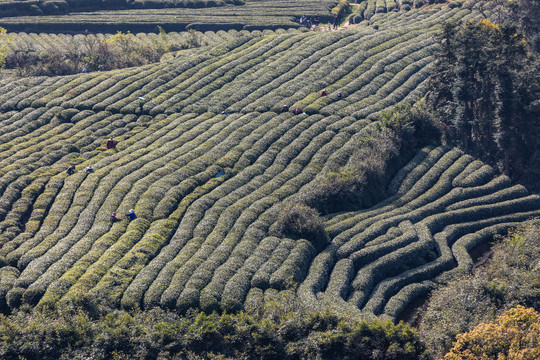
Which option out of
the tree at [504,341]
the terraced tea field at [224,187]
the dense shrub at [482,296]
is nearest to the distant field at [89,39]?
the terraced tea field at [224,187]

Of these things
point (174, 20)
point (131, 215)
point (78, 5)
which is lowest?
point (131, 215)

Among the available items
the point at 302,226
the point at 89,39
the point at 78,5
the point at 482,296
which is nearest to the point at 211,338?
the point at 302,226

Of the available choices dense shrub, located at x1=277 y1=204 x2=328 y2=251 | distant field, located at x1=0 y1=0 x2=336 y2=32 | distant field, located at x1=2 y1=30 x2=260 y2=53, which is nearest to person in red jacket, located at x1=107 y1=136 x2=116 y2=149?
dense shrub, located at x1=277 y1=204 x2=328 y2=251

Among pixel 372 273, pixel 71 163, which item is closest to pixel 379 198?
pixel 372 273

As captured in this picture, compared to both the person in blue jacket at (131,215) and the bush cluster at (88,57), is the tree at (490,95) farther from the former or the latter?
the bush cluster at (88,57)

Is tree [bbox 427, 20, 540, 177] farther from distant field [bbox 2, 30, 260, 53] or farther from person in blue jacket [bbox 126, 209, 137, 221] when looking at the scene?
distant field [bbox 2, 30, 260, 53]

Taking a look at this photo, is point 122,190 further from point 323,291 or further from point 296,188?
point 323,291

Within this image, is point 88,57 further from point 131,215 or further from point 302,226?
point 302,226
